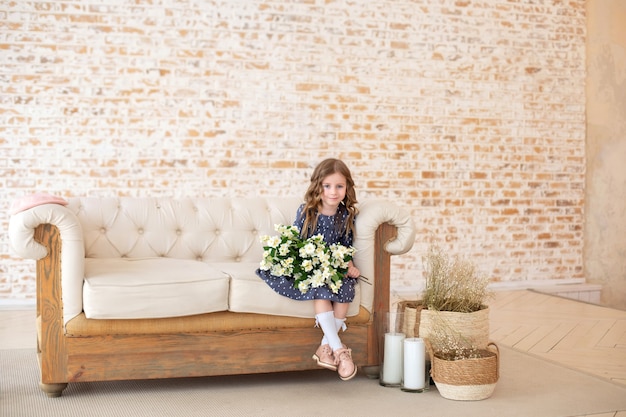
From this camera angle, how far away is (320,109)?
561 centimetres

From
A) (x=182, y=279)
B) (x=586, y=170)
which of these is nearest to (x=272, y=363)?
(x=182, y=279)

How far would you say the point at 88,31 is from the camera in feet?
16.8

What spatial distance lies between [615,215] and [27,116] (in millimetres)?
4750

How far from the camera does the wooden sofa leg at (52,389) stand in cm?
288

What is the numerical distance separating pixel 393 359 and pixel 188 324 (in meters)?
0.85

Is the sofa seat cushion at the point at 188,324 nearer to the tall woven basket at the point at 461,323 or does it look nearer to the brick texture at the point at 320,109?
the tall woven basket at the point at 461,323

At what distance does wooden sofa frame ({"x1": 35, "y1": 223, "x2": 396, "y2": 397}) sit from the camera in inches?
113

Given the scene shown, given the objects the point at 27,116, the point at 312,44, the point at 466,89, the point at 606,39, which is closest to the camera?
the point at 27,116

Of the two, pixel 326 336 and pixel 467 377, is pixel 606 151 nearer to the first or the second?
pixel 467 377

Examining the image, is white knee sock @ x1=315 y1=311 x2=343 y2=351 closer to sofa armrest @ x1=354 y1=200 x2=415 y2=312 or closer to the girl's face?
sofa armrest @ x1=354 y1=200 x2=415 y2=312

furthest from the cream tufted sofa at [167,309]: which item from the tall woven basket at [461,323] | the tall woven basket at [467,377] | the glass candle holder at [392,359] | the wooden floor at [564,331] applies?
the wooden floor at [564,331]

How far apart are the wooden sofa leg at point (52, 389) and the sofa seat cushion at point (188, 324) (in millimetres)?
207

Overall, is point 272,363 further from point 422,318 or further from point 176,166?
point 176,166

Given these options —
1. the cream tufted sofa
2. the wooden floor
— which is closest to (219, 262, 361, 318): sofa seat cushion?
the cream tufted sofa
